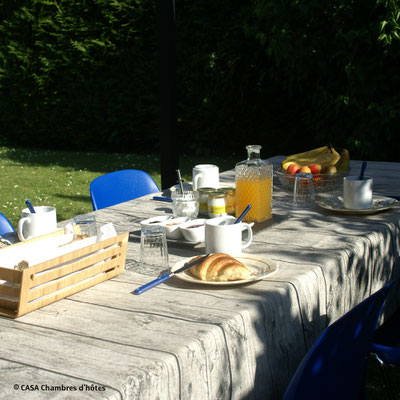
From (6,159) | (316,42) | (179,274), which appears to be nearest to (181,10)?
(316,42)

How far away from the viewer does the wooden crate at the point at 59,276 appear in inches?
55.0

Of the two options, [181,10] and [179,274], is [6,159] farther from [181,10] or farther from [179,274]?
[179,274]

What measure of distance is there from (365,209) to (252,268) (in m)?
0.84

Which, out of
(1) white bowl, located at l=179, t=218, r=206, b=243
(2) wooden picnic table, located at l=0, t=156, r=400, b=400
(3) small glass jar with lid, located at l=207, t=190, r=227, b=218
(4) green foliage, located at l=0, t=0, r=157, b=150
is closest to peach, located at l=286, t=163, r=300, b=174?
(3) small glass jar with lid, located at l=207, t=190, r=227, b=218

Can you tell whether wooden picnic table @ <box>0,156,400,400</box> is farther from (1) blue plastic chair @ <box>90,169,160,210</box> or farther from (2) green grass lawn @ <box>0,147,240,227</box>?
(2) green grass lawn @ <box>0,147,240,227</box>

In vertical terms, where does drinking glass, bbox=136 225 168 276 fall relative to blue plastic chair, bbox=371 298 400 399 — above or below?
above

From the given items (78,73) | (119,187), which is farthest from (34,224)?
(78,73)

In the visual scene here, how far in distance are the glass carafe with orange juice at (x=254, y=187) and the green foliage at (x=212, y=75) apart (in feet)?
11.4

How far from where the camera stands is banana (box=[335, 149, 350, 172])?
294 centimetres

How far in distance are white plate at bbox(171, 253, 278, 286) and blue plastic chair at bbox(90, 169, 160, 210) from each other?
1416mm

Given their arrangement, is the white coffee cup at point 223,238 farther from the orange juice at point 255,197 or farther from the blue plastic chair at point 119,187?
the blue plastic chair at point 119,187

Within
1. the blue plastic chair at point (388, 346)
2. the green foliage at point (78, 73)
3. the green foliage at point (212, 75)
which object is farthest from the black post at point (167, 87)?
the green foliage at point (78, 73)

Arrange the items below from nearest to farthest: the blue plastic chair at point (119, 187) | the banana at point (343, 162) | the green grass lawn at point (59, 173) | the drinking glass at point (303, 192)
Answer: the drinking glass at point (303, 192)
the banana at point (343, 162)
the blue plastic chair at point (119, 187)
the green grass lawn at point (59, 173)

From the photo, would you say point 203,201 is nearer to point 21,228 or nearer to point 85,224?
point 85,224
